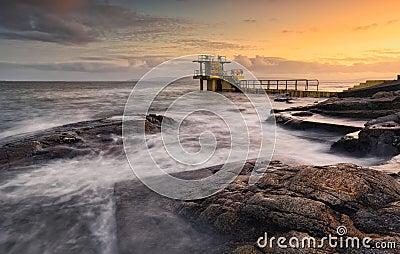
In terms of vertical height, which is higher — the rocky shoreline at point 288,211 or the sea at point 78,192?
the rocky shoreline at point 288,211

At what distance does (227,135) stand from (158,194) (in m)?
7.22

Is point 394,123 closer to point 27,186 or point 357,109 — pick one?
point 357,109

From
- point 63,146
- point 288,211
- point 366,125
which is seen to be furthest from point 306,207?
point 63,146

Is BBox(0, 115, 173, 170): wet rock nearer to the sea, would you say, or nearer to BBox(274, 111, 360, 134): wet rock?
the sea

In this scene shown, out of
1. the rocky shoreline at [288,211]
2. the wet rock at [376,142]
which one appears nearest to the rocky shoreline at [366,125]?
the wet rock at [376,142]

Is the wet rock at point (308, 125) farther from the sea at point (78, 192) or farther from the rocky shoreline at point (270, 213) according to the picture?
the rocky shoreline at point (270, 213)

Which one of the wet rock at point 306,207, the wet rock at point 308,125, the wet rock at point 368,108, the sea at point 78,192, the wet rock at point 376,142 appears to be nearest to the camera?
the wet rock at point 306,207

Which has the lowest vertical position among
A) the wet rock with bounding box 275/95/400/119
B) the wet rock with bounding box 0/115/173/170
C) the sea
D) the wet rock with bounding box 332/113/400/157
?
the sea

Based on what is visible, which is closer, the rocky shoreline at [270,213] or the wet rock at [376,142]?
the rocky shoreline at [270,213]

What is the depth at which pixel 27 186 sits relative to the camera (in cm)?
626

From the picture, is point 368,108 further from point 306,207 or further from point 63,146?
point 63,146

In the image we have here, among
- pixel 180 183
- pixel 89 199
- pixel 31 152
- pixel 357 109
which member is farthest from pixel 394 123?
pixel 31 152

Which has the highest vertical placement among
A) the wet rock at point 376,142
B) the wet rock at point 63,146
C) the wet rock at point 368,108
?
the wet rock at point 368,108

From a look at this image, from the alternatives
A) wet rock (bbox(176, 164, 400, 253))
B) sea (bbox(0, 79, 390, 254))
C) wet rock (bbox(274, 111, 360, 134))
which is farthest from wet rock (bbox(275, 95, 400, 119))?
wet rock (bbox(176, 164, 400, 253))
